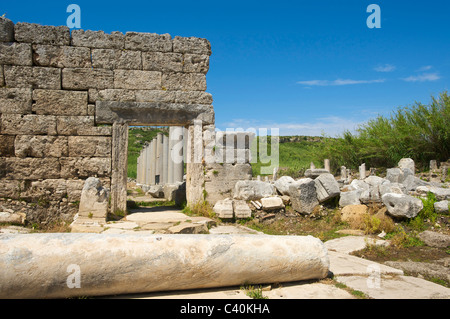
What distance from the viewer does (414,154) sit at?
1878cm

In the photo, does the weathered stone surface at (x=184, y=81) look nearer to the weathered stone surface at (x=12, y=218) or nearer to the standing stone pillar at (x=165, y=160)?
the weathered stone surface at (x=12, y=218)

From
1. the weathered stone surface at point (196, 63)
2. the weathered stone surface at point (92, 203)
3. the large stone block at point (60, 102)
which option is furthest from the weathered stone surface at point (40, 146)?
the weathered stone surface at point (196, 63)

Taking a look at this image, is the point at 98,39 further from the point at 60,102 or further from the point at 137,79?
the point at 60,102

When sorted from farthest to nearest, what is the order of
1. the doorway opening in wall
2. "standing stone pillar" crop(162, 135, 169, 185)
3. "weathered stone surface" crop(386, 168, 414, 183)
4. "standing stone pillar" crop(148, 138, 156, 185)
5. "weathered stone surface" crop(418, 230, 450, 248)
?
1. "standing stone pillar" crop(148, 138, 156, 185)
2. "standing stone pillar" crop(162, 135, 169, 185)
3. "weathered stone surface" crop(386, 168, 414, 183)
4. the doorway opening in wall
5. "weathered stone surface" crop(418, 230, 450, 248)

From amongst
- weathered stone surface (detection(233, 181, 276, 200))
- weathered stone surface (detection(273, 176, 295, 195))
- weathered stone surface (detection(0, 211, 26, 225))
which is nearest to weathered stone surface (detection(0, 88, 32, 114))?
weathered stone surface (detection(0, 211, 26, 225))

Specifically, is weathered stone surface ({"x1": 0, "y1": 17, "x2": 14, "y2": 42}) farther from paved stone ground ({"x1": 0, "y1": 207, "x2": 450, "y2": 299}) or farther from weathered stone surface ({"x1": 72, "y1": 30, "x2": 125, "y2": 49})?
paved stone ground ({"x1": 0, "y1": 207, "x2": 450, "y2": 299})

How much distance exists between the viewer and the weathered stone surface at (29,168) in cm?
774

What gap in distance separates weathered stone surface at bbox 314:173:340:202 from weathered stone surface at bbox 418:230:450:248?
7.10 feet

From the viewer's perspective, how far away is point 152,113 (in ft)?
27.7

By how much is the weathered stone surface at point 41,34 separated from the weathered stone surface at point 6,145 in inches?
84.1

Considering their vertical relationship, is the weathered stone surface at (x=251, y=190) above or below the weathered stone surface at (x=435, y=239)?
above

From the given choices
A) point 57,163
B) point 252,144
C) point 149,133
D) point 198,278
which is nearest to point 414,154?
point 252,144

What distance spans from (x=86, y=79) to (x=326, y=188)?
19.3ft

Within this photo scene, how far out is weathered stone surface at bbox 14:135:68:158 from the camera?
7.77 m
